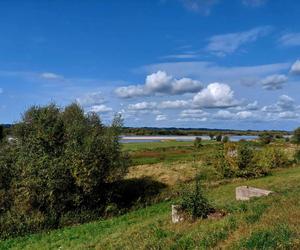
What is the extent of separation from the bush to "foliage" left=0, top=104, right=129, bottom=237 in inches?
745

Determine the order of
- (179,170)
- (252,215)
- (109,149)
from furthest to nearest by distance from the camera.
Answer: (179,170)
(109,149)
(252,215)

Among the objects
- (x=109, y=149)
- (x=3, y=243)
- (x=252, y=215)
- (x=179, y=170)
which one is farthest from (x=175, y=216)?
(x=179, y=170)

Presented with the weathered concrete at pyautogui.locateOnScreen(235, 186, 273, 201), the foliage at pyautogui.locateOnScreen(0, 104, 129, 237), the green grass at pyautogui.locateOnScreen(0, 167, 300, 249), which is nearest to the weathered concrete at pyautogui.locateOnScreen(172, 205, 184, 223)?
the green grass at pyautogui.locateOnScreen(0, 167, 300, 249)

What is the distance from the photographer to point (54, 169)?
39094mm

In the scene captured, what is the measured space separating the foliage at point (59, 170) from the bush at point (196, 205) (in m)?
18.9

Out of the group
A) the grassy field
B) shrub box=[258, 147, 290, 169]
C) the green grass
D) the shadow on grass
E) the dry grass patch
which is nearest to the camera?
the green grass

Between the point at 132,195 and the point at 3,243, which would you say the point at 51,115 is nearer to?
the point at 132,195

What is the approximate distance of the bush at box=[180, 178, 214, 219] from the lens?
16.4 metres

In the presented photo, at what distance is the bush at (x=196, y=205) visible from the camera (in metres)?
16.4

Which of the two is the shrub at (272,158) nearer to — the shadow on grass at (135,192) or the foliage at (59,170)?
the shadow on grass at (135,192)

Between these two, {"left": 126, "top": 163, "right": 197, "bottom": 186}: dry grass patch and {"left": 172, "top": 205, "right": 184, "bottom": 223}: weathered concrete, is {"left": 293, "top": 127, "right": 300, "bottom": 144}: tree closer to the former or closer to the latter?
{"left": 126, "top": 163, "right": 197, "bottom": 186}: dry grass patch

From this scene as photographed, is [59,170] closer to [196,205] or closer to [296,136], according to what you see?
[196,205]

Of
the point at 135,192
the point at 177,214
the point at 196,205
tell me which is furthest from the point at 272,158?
the point at 196,205

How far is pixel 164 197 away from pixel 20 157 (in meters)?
14.2
